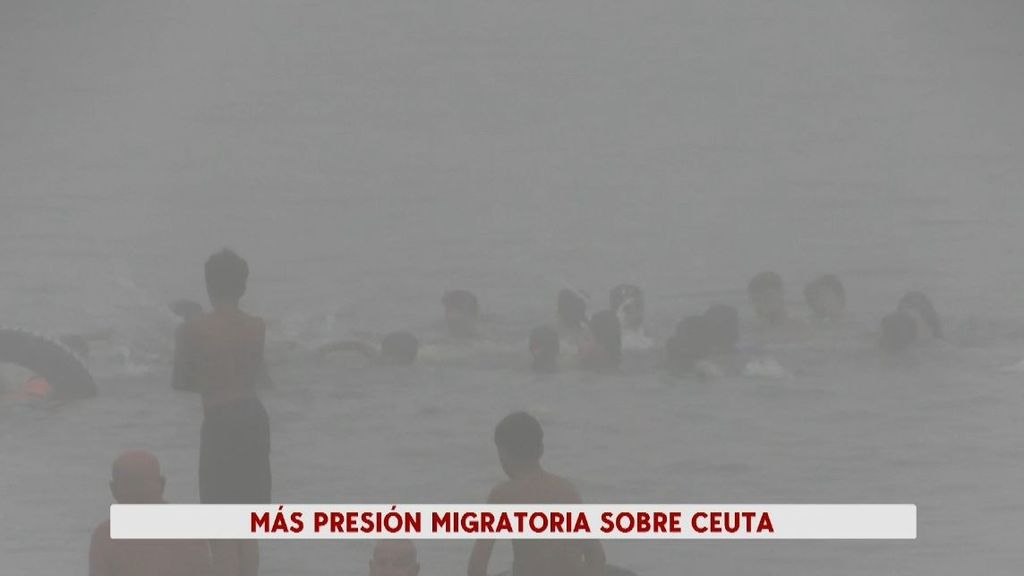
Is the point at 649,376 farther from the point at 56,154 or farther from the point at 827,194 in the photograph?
the point at 56,154

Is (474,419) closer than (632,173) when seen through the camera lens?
Yes

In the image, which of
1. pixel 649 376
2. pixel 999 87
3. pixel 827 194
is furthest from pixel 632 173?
pixel 999 87

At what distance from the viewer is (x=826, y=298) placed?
9.20 metres

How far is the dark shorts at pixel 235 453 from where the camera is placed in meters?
4.21

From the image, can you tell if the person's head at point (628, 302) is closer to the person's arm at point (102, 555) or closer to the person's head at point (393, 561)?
the person's head at point (393, 561)

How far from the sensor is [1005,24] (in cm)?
1034

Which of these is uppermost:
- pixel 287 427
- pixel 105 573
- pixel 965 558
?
pixel 287 427

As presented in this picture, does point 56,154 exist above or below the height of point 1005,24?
below

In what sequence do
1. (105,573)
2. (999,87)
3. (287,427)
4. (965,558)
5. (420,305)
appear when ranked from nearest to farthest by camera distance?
(105,573), (965,558), (287,427), (420,305), (999,87)

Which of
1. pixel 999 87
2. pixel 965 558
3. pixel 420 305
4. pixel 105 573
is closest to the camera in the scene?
pixel 105 573

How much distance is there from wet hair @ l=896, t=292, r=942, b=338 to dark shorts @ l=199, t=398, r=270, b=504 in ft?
19.4

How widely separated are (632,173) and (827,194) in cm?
137

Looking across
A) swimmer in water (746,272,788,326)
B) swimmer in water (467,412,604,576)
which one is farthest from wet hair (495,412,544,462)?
swimmer in water (746,272,788,326)

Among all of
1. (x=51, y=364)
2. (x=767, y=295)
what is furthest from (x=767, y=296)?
(x=51, y=364)
